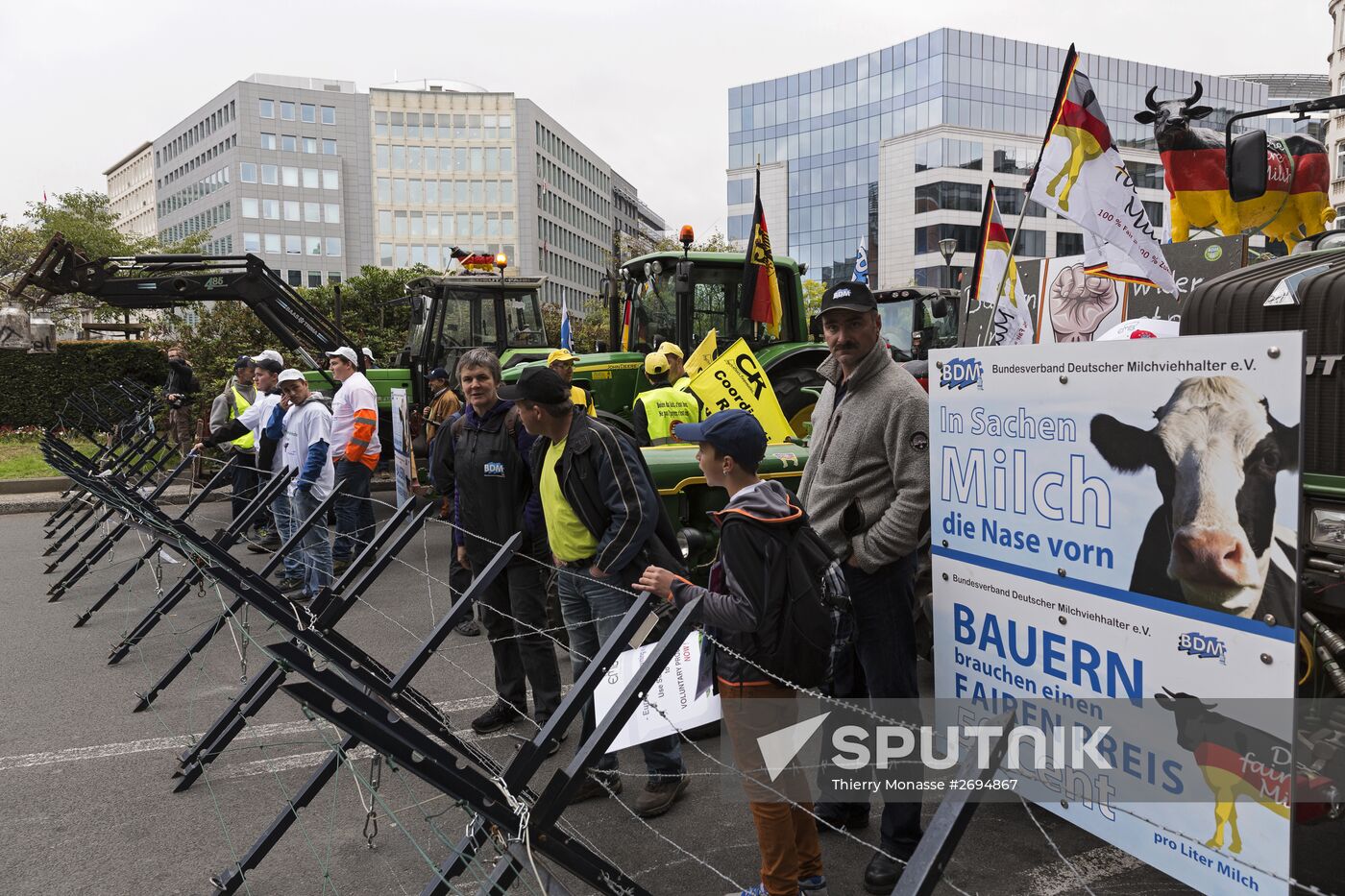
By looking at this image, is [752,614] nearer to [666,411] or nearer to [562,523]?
[562,523]

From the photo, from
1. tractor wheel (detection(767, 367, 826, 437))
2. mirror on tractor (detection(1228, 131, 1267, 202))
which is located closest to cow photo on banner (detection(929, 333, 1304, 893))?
mirror on tractor (detection(1228, 131, 1267, 202))

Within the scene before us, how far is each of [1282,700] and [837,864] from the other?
187 centimetres

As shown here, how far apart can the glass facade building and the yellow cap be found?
5984cm

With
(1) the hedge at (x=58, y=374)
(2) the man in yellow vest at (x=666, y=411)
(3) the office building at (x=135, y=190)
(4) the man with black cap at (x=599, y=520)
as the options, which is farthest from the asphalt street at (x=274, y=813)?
(3) the office building at (x=135, y=190)

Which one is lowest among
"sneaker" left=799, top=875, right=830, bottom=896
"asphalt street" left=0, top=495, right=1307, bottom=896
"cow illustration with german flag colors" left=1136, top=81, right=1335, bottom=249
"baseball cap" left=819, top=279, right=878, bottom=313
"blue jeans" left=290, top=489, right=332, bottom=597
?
"asphalt street" left=0, top=495, right=1307, bottom=896

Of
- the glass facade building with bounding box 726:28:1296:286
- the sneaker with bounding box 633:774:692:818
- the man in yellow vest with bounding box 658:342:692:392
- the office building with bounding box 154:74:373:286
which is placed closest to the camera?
the sneaker with bounding box 633:774:692:818

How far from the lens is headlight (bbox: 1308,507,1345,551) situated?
281 centimetres

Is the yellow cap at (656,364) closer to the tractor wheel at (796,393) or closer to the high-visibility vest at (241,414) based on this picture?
the tractor wheel at (796,393)

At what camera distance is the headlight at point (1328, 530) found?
2.81m

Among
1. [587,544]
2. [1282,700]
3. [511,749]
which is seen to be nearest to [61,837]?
[511,749]

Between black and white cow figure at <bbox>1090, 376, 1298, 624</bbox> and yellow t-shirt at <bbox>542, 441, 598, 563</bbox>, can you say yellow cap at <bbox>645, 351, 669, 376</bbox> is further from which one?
black and white cow figure at <bbox>1090, 376, 1298, 624</bbox>

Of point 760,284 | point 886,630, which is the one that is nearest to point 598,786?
point 886,630

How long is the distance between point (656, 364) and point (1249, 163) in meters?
4.90

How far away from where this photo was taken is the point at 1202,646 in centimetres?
241
